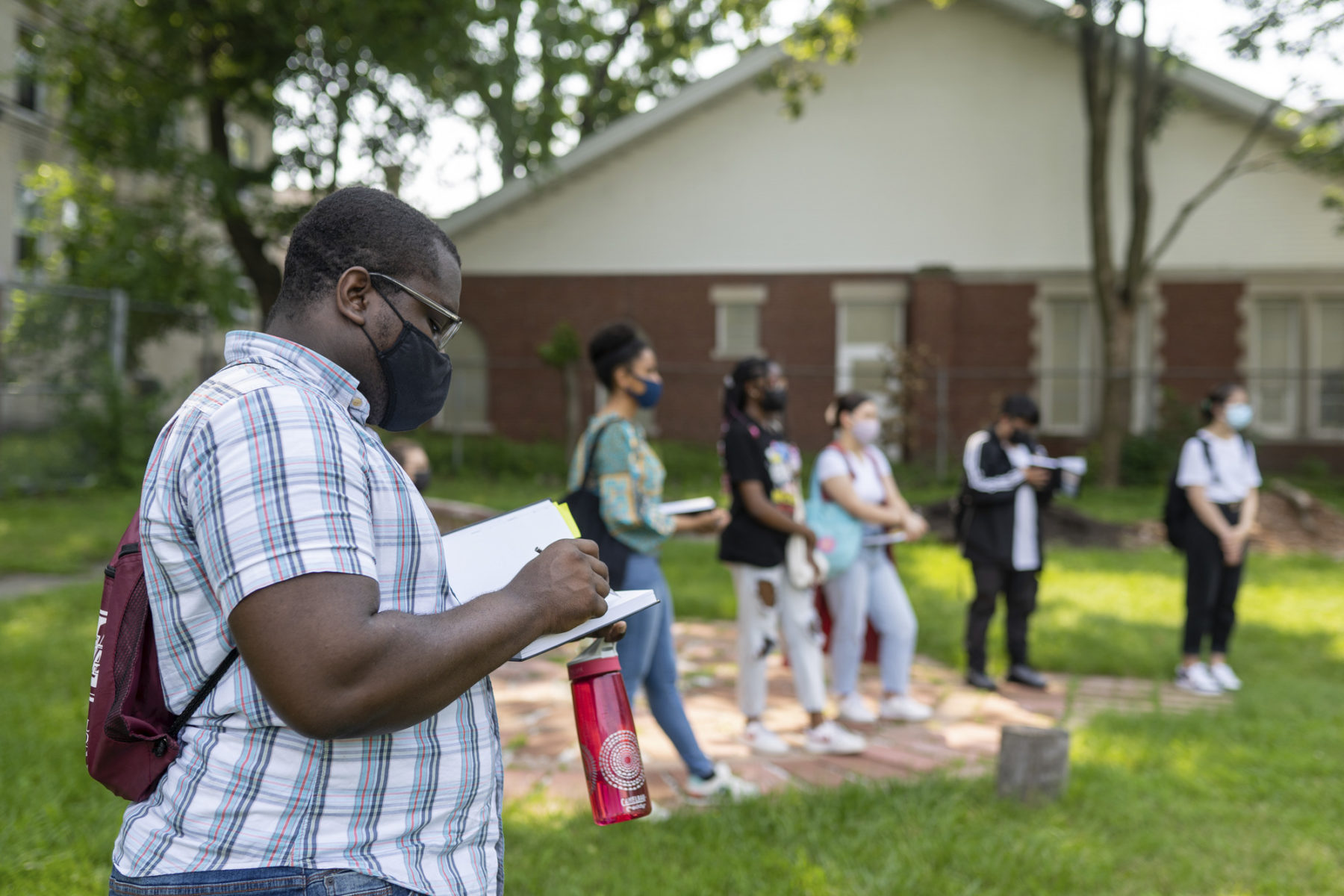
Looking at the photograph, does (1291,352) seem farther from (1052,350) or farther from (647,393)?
(647,393)

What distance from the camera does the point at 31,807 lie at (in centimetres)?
432

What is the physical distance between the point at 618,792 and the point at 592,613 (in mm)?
577

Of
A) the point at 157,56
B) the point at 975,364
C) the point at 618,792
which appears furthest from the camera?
the point at 975,364

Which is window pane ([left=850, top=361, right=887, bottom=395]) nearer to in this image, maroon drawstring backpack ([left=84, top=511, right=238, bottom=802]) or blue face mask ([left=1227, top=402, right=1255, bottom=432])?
blue face mask ([left=1227, top=402, right=1255, bottom=432])

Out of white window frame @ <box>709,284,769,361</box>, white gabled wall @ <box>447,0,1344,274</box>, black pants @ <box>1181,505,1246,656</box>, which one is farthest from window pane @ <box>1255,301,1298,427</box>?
black pants @ <box>1181,505,1246,656</box>

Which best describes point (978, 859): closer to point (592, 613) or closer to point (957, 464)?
point (592, 613)

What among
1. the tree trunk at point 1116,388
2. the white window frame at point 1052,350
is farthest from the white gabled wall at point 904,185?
the tree trunk at point 1116,388

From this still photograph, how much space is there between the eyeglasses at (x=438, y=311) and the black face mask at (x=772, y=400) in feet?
13.0

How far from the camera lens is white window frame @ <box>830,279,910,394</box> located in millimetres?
20891

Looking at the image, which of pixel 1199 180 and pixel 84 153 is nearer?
pixel 84 153

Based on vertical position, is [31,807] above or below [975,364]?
below

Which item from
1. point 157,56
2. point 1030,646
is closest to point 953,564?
point 1030,646

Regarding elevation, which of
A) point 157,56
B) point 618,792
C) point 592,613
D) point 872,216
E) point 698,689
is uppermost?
point 157,56

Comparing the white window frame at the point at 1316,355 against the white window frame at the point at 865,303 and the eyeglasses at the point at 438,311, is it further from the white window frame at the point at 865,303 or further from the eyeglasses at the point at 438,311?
the eyeglasses at the point at 438,311
